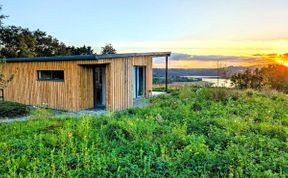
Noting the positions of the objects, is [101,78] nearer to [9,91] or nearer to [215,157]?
[9,91]

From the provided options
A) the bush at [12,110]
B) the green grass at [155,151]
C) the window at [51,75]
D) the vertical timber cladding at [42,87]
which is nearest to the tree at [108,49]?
the vertical timber cladding at [42,87]

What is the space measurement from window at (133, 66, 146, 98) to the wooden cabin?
0.83 feet

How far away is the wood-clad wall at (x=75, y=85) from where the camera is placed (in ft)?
41.2

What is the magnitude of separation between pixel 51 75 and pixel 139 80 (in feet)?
16.4

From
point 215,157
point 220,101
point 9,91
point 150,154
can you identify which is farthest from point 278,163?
point 9,91

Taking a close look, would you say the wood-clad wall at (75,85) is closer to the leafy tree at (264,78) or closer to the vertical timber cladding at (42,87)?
the vertical timber cladding at (42,87)

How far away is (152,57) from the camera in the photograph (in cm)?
1670

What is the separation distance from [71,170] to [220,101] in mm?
7300

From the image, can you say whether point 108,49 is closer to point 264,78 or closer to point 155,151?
point 264,78

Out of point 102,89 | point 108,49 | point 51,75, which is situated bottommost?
point 102,89

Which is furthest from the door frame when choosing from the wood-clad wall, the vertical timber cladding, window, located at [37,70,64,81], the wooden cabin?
window, located at [37,70,64,81]

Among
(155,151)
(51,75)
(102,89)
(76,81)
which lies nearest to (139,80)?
(102,89)

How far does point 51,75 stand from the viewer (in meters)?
13.8

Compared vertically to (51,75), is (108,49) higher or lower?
higher
